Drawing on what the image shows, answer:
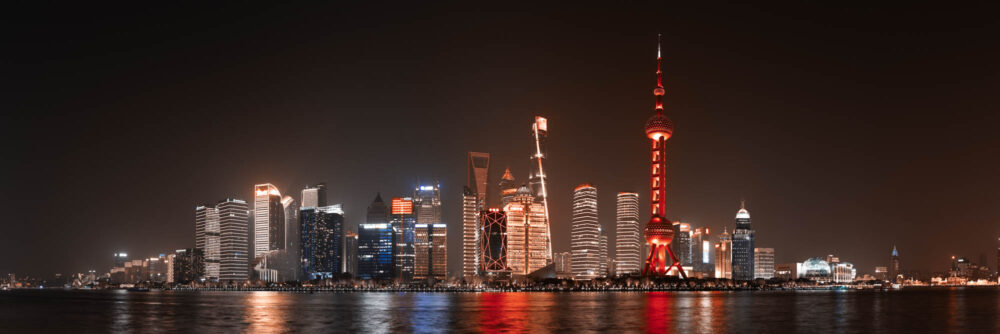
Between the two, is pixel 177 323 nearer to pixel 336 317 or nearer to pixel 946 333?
pixel 336 317

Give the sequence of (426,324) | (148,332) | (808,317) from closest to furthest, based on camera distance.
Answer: (148,332) → (426,324) → (808,317)

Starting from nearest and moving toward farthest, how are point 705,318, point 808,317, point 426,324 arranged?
point 426,324 < point 705,318 < point 808,317

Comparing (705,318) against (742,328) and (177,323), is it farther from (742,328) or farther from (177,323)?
(177,323)

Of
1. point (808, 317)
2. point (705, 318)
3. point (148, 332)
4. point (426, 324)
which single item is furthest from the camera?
point (808, 317)

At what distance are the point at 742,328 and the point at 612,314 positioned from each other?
26090 mm

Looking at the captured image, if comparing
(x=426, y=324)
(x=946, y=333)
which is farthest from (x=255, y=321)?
(x=946, y=333)

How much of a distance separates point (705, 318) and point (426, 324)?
35873 millimetres

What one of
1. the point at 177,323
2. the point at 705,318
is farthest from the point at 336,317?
the point at 705,318

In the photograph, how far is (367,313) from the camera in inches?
4567

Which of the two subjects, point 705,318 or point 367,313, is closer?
point 705,318

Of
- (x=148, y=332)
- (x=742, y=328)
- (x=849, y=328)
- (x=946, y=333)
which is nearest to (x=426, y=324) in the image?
(x=148, y=332)

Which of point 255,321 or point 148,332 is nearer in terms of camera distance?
point 148,332

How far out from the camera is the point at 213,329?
85625 mm

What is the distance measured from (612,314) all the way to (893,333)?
36.2m
